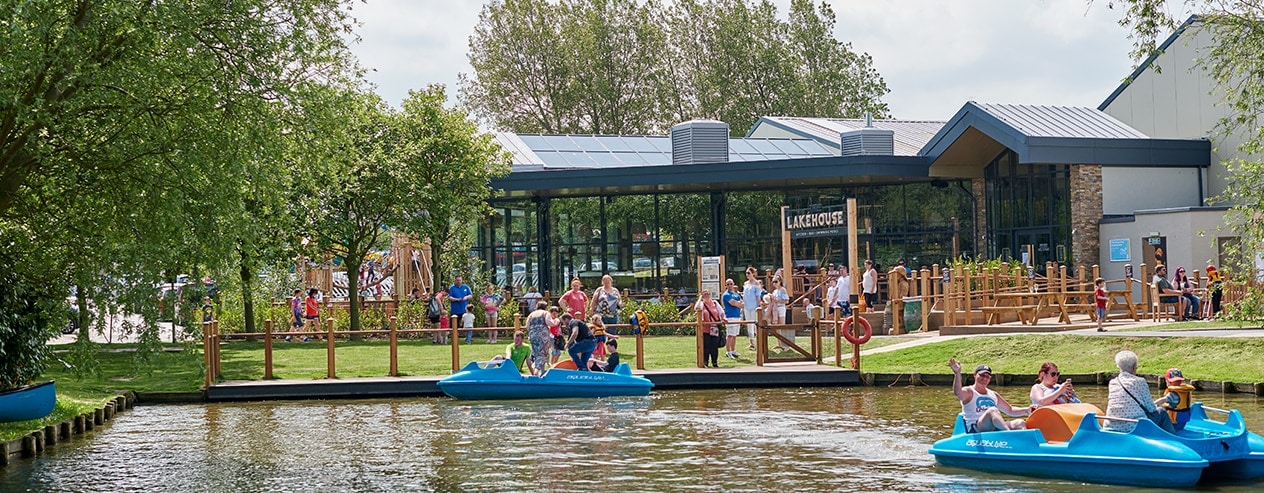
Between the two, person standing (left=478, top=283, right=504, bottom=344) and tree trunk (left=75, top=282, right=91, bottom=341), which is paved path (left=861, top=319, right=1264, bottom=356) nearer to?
person standing (left=478, top=283, right=504, bottom=344)

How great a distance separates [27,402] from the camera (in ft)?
56.7

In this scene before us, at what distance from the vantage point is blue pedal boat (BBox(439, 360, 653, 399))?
2148cm

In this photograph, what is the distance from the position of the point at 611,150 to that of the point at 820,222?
9711 mm

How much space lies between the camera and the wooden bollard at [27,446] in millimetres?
16344

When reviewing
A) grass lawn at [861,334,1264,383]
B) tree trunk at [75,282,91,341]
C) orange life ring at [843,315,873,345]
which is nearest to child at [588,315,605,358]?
orange life ring at [843,315,873,345]

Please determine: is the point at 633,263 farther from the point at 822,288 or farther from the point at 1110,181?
the point at 1110,181

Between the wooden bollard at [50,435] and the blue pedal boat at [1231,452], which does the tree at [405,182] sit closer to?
the wooden bollard at [50,435]

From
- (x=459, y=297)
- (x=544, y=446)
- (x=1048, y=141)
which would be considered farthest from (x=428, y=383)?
(x=1048, y=141)

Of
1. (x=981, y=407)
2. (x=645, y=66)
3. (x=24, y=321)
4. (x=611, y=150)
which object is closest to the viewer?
(x=981, y=407)

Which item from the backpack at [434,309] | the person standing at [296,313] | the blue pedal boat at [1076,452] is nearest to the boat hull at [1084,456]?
the blue pedal boat at [1076,452]

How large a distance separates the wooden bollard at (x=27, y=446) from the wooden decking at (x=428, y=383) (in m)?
5.83

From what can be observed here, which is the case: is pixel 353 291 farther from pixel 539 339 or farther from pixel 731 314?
pixel 539 339

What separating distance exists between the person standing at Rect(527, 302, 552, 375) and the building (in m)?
17.1

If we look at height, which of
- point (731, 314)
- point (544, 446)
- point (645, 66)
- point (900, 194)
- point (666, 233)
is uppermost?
point (645, 66)
